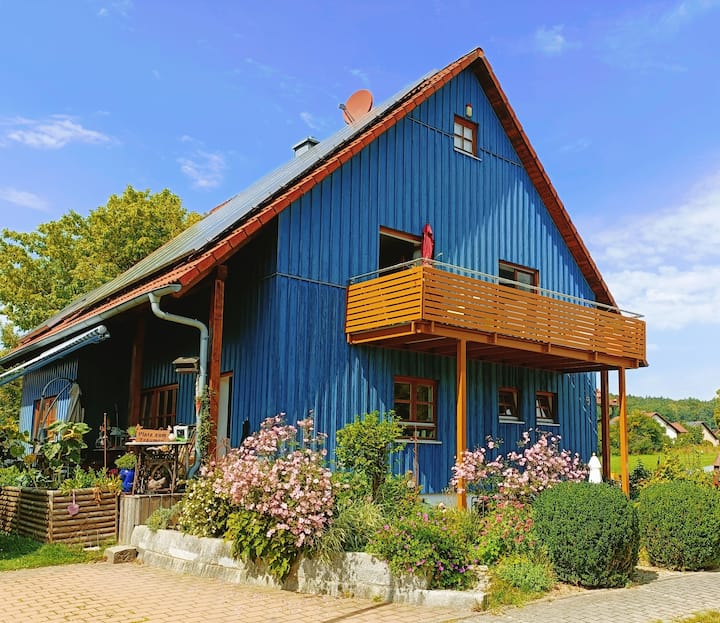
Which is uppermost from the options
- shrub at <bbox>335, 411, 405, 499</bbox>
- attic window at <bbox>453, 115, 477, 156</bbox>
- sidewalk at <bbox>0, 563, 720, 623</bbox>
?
attic window at <bbox>453, 115, 477, 156</bbox>

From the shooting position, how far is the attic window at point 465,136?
662 inches

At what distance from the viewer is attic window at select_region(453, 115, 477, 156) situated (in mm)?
16812

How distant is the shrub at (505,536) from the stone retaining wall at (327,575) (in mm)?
754

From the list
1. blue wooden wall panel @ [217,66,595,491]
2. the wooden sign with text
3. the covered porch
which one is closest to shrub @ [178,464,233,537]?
the wooden sign with text

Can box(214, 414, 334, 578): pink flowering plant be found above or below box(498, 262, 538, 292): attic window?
below

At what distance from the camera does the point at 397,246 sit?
1638 centimetres

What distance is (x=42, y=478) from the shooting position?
12484 millimetres

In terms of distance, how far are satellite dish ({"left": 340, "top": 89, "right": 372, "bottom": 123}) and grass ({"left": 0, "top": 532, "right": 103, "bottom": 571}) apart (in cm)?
1340

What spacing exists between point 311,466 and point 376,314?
4411 mm

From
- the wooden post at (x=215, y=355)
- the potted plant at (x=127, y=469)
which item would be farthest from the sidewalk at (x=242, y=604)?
the wooden post at (x=215, y=355)

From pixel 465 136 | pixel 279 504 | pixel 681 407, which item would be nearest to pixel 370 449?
pixel 279 504

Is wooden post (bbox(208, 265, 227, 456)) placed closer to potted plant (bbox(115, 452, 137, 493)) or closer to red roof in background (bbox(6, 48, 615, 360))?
red roof in background (bbox(6, 48, 615, 360))

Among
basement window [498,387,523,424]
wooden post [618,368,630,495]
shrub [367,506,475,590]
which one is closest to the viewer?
shrub [367,506,475,590]

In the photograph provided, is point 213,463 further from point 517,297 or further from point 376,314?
point 517,297
